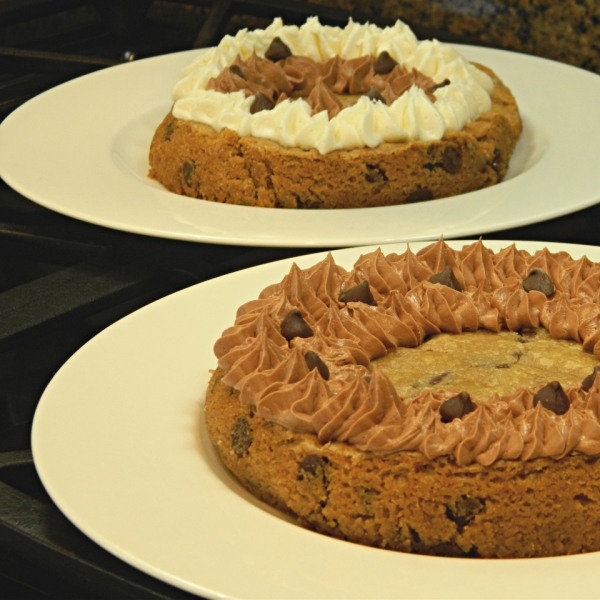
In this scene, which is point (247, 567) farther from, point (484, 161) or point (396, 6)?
point (396, 6)

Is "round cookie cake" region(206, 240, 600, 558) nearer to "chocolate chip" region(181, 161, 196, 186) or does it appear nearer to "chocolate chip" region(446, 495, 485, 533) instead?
"chocolate chip" region(446, 495, 485, 533)

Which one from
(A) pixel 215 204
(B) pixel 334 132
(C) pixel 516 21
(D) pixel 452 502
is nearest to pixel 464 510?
(D) pixel 452 502

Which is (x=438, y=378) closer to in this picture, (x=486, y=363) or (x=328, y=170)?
(x=486, y=363)

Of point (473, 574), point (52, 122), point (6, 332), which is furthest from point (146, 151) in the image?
point (473, 574)

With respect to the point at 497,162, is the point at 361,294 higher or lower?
higher

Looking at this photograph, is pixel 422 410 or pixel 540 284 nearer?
pixel 422 410

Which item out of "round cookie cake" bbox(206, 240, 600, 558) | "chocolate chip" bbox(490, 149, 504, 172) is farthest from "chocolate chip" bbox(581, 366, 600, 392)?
"chocolate chip" bbox(490, 149, 504, 172)

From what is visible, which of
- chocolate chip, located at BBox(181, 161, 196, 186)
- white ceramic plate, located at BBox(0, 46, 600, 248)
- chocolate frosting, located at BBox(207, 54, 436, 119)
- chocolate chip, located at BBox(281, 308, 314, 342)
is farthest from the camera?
chocolate frosting, located at BBox(207, 54, 436, 119)

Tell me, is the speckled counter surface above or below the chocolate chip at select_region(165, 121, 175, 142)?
above
